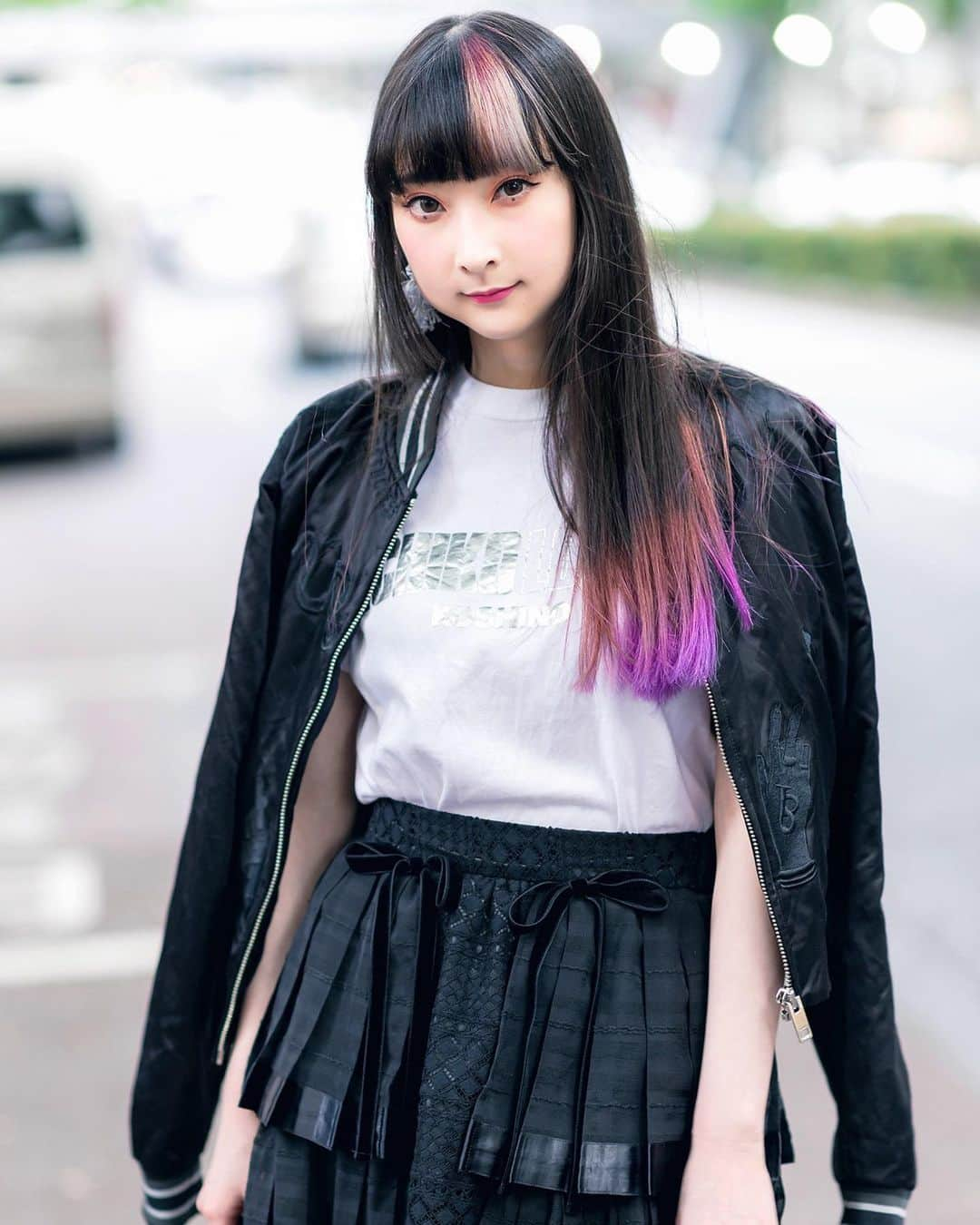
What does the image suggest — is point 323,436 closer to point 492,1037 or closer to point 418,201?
point 418,201

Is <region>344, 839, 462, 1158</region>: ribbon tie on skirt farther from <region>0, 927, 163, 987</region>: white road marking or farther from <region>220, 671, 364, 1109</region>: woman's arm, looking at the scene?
<region>0, 927, 163, 987</region>: white road marking

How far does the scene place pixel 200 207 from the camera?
3284cm

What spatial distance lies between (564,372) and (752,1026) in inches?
26.4

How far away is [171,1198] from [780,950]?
83 cm

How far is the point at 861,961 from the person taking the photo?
5.66ft

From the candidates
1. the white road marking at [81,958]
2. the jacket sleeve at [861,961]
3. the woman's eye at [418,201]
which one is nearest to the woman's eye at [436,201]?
the woman's eye at [418,201]

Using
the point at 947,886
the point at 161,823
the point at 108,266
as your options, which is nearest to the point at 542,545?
the point at 947,886

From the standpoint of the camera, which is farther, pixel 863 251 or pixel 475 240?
pixel 863 251

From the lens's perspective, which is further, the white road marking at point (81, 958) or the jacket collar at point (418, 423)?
the white road marking at point (81, 958)

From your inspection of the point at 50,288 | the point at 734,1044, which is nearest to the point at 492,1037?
the point at 734,1044

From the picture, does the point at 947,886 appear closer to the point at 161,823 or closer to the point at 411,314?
the point at 161,823

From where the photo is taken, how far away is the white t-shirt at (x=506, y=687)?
1618 mm

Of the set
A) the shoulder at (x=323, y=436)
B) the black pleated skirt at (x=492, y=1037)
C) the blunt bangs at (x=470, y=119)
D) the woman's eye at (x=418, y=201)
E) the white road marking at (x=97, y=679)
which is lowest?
the white road marking at (x=97, y=679)

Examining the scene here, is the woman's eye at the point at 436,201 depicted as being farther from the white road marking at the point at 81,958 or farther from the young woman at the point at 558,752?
the white road marking at the point at 81,958
